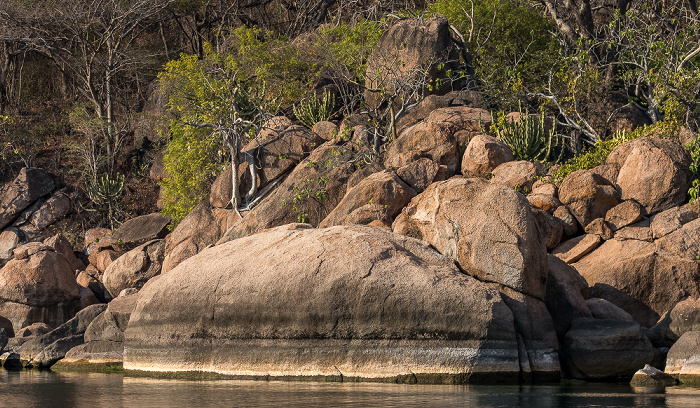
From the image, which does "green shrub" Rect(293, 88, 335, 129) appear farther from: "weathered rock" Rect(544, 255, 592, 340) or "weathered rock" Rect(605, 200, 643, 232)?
"weathered rock" Rect(544, 255, 592, 340)

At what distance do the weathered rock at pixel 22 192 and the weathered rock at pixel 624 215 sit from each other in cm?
1802

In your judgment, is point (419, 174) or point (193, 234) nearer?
point (419, 174)

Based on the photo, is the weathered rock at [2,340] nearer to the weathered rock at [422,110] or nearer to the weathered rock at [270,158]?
the weathered rock at [270,158]

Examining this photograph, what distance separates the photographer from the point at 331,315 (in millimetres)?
10117

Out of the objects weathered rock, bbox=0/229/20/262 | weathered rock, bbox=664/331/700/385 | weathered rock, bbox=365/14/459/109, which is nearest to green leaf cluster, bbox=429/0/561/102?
weathered rock, bbox=365/14/459/109

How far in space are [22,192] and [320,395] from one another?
60.1ft

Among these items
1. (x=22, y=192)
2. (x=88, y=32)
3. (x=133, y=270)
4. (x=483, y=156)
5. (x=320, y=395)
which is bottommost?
(x=320, y=395)

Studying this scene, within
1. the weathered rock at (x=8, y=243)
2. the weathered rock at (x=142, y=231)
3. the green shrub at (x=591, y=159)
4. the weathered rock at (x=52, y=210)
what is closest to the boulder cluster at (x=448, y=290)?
the green shrub at (x=591, y=159)

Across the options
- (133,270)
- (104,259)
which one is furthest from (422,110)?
(104,259)

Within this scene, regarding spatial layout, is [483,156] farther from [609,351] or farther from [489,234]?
[609,351]

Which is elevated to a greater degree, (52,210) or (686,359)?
(52,210)

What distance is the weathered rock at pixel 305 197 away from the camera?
1662 centimetres

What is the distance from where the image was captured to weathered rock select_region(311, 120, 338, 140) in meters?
19.2

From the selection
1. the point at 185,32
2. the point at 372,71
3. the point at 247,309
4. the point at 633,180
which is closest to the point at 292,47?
the point at 372,71
